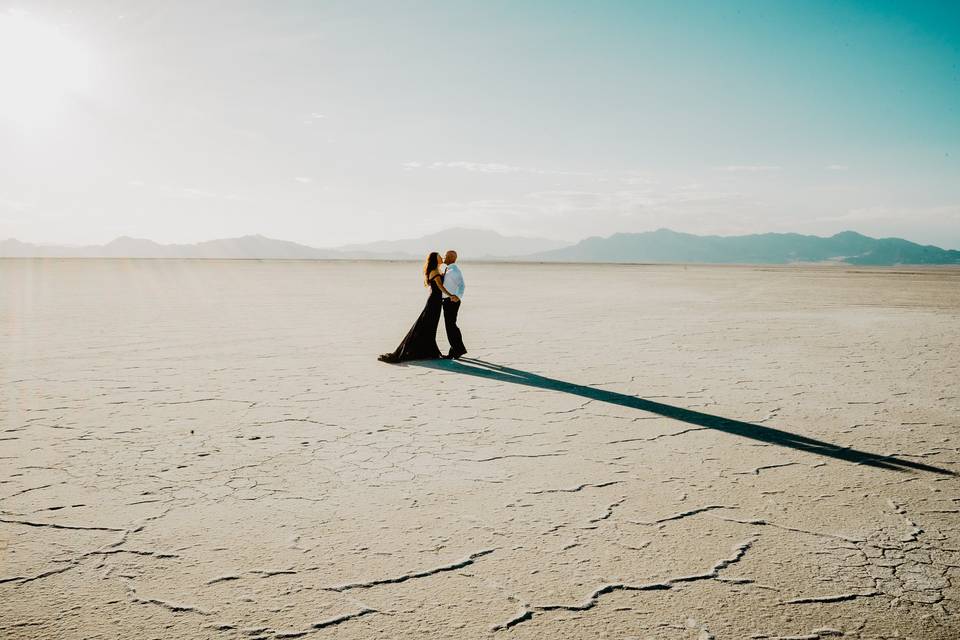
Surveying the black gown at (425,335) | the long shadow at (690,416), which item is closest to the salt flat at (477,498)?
the long shadow at (690,416)

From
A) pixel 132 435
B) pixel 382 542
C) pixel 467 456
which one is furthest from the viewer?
pixel 132 435

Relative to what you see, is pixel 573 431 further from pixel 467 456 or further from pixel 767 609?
pixel 767 609

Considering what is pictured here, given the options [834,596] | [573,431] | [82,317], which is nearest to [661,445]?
[573,431]

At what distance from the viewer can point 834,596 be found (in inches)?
98.3

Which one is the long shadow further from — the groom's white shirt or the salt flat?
the groom's white shirt

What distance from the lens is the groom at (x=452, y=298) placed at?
320 inches

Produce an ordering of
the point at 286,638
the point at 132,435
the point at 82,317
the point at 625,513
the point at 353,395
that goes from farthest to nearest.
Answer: the point at 82,317, the point at 353,395, the point at 132,435, the point at 625,513, the point at 286,638

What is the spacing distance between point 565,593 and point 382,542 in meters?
0.95

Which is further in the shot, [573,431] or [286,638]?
[573,431]

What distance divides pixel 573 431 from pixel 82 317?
12.1 m

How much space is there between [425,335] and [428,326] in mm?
132

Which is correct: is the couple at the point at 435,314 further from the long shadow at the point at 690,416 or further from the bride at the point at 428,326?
the long shadow at the point at 690,416

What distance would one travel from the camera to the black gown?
26.6ft

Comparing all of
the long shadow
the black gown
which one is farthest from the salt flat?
the black gown
